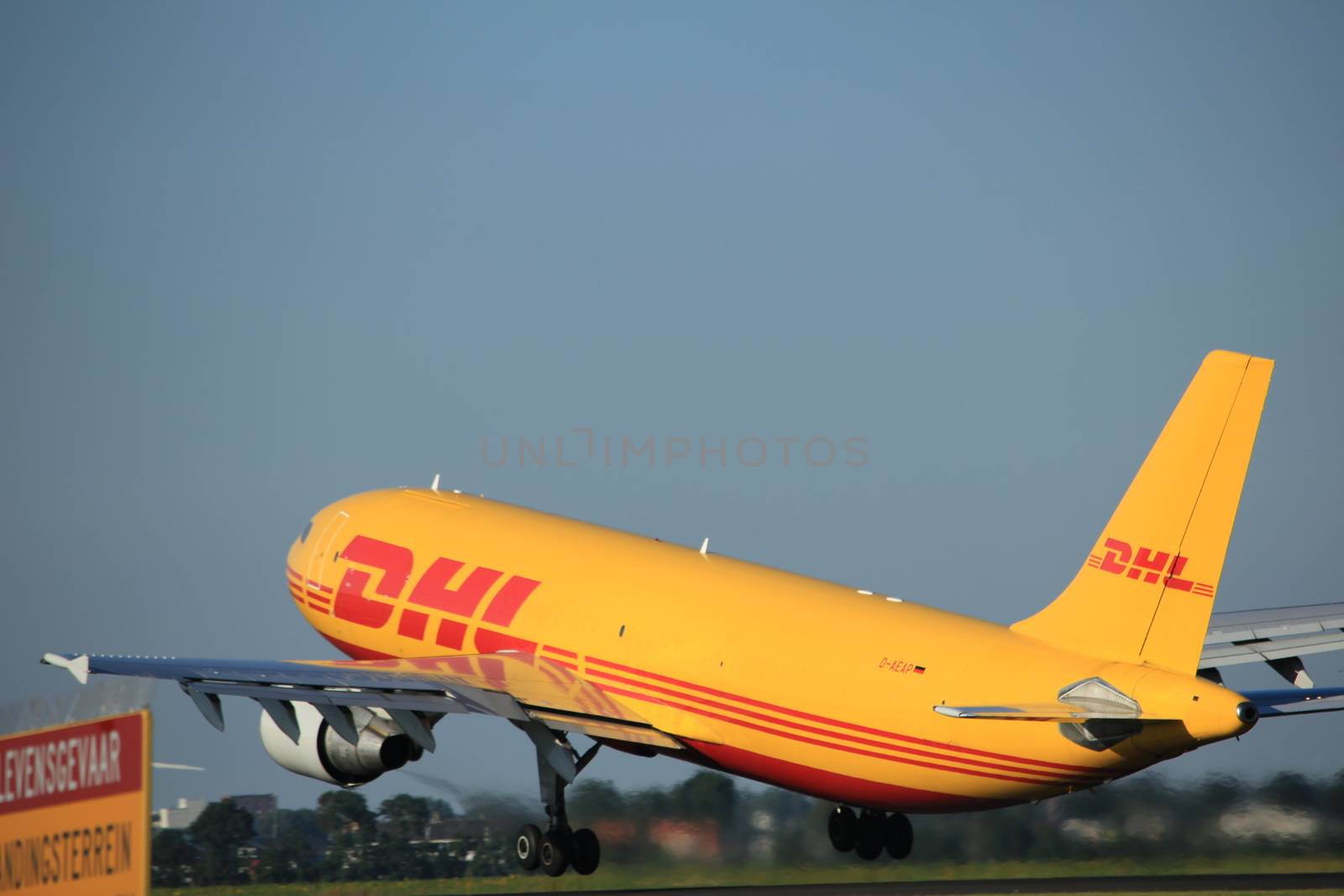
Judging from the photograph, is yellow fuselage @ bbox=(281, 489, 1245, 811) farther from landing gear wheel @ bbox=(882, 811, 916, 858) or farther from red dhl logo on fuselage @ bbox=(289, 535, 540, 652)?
landing gear wheel @ bbox=(882, 811, 916, 858)

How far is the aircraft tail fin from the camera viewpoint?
93.4ft

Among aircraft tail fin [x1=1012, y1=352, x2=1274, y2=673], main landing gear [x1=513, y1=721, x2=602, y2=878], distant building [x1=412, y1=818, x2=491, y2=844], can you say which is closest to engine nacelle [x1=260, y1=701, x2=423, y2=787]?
main landing gear [x1=513, y1=721, x2=602, y2=878]

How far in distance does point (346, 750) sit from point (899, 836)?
30.5 feet

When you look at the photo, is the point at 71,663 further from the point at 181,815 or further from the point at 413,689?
the point at 181,815

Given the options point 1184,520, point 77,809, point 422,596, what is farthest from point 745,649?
point 77,809

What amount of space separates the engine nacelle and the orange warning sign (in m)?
10.6

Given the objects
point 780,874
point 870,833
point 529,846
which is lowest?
point 780,874

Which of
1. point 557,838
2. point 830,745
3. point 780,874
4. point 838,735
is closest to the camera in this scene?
point 838,735

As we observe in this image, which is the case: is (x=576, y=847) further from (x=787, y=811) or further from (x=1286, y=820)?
(x=1286, y=820)

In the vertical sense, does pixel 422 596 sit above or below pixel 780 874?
above

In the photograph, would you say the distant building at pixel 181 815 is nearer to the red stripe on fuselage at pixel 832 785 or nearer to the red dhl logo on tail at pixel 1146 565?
the red stripe on fuselage at pixel 832 785

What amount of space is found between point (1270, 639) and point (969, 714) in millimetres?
9952

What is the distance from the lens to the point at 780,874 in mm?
38344

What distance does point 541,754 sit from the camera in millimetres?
35875
